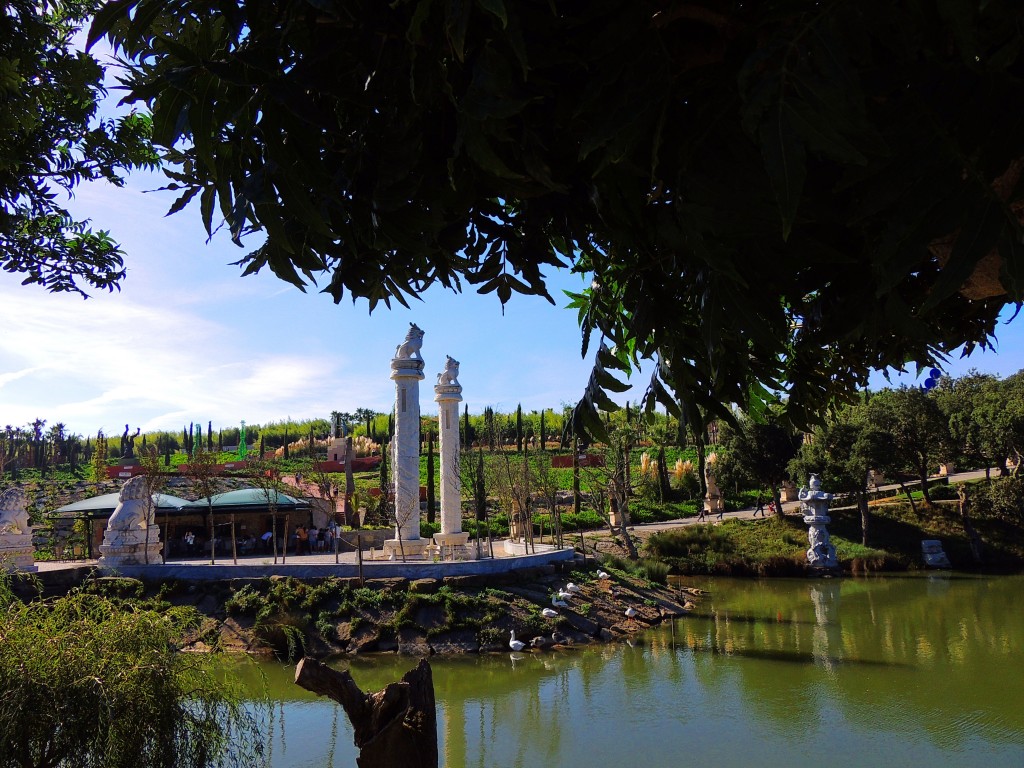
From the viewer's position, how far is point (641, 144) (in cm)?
165

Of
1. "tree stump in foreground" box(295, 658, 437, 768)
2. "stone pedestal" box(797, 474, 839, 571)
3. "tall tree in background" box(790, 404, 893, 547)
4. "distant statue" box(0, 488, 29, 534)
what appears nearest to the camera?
"tree stump in foreground" box(295, 658, 437, 768)

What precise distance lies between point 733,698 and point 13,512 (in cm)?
1611

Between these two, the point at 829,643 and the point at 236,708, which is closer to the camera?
the point at 236,708

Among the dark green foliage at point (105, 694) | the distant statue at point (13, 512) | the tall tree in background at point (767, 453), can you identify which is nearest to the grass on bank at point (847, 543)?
the tall tree in background at point (767, 453)

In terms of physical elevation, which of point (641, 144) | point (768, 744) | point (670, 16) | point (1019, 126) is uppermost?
point (670, 16)

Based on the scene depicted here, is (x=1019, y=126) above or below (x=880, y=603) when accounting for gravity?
above

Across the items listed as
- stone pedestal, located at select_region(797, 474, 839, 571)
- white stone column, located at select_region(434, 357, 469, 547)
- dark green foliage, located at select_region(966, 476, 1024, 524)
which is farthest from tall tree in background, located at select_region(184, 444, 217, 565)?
dark green foliage, located at select_region(966, 476, 1024, 524)

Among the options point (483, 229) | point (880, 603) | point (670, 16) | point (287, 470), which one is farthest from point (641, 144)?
point (287, 470)

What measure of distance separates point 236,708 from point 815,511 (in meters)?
23.7

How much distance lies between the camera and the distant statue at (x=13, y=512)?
17.8m

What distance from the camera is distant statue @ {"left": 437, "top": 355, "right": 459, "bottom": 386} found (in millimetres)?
21891

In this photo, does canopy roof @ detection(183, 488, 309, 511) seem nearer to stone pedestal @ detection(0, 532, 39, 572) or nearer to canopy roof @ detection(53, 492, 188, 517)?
canopy roof @ detection(53, 492, 188, 517)

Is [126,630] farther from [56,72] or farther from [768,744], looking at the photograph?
[768,744]

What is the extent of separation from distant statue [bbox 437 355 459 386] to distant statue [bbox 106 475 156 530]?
8.00 metres
